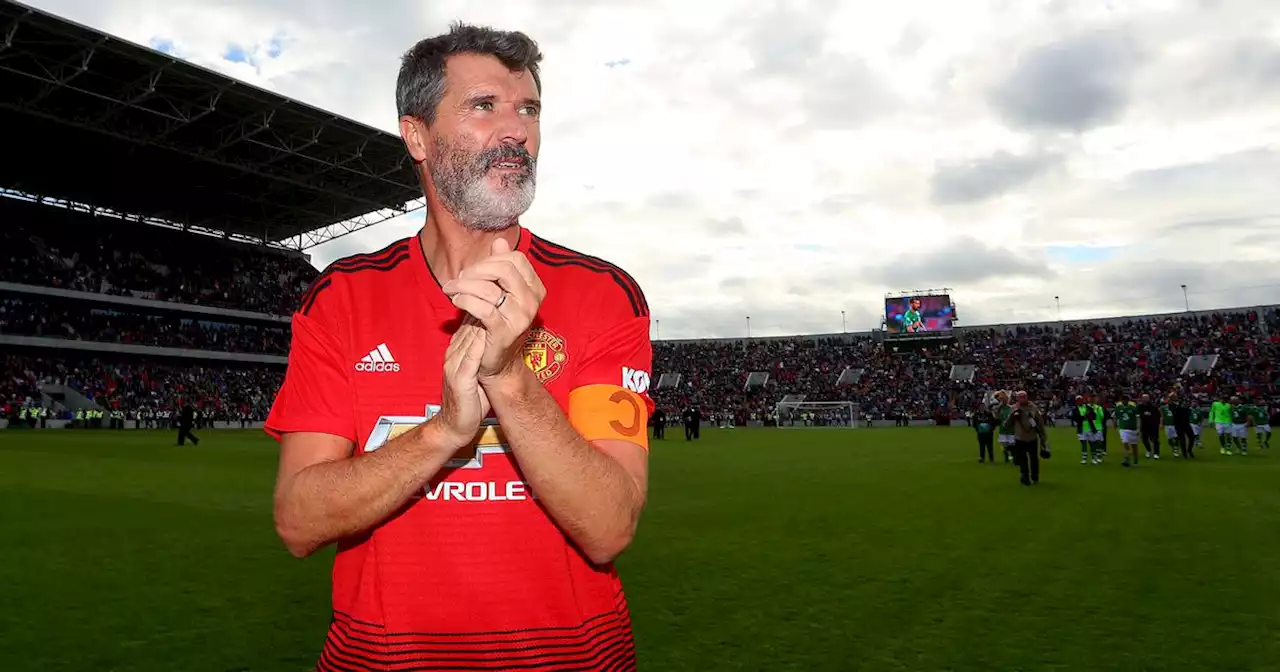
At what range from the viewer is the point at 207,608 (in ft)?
19.0

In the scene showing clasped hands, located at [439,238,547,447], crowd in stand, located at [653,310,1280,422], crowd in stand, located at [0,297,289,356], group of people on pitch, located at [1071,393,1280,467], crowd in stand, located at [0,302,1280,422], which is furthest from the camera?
crowd in stand, located at [653,310,1280,422]

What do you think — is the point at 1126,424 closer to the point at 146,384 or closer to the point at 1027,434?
the point at 1027,434

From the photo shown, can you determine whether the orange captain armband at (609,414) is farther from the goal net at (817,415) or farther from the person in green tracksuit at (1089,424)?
the goal net at (817,415)

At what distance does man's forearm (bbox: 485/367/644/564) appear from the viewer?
4.76ft

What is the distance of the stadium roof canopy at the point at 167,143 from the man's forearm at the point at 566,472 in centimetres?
2114

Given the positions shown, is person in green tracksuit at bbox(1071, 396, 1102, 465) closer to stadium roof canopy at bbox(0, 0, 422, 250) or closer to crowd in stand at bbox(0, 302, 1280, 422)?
stadium roof canopy at bbox(0, 0, 422, 250)

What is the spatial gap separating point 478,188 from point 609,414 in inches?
24.1

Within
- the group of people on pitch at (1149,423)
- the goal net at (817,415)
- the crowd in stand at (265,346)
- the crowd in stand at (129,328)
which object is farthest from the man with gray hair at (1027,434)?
the crowd in stand at (129,328)

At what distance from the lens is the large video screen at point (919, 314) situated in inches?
2224

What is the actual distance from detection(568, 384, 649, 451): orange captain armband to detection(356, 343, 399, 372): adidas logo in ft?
1.53

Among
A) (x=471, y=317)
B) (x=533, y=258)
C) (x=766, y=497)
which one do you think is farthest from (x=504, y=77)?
(x=766, y=497)

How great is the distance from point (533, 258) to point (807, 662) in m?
Result: 3.68

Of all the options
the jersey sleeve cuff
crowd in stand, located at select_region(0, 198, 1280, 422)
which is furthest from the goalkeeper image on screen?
the jersey sleeve cuff

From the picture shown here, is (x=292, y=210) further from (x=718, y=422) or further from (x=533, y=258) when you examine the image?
(x=533, y=258)
